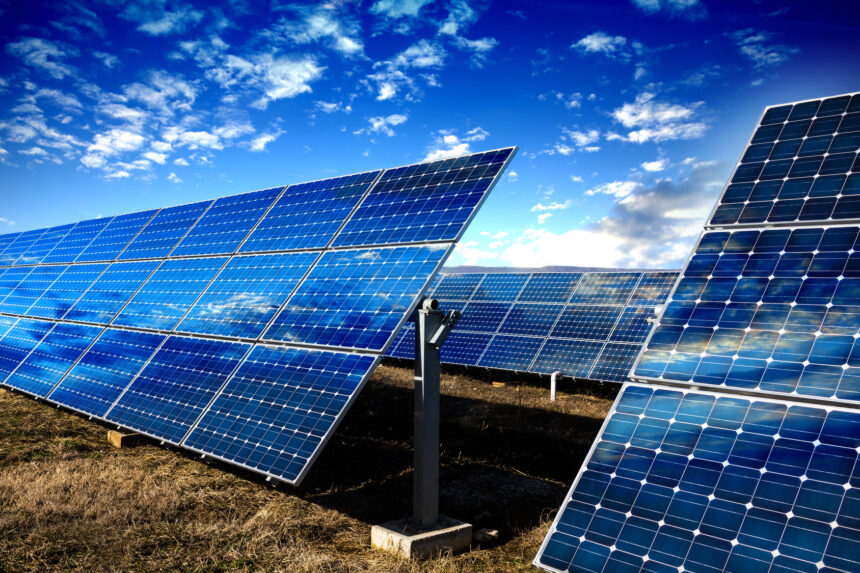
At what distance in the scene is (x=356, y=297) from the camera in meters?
10.5

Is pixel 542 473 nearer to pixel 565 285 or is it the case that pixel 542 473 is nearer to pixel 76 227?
pixel 565 285

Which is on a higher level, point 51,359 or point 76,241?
point 76,241

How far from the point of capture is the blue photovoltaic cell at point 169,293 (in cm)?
1442

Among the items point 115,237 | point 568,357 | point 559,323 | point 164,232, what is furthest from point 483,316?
point 115,237

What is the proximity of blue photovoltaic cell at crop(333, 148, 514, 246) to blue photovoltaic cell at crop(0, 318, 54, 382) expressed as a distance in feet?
39.9

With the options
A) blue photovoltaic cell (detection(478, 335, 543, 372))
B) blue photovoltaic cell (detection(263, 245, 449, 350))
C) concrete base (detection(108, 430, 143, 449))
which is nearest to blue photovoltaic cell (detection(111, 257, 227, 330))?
concrete base (detection(108, 430, 143, 449))

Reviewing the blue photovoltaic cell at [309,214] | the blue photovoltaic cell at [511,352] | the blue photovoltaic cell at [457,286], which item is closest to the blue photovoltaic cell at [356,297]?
the blue photovoltaic cell at [309,214]

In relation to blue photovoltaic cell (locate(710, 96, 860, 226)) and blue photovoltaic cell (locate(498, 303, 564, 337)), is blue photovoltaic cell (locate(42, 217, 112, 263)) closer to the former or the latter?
blue photovoltaic cell (locate(498, 303, 564, 337))

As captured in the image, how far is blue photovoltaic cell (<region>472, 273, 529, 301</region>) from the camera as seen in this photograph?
104ft

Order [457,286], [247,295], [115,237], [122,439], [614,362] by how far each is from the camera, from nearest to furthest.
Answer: [247,295] → [122,439] → [115,237] → [614,362] → [457,286]

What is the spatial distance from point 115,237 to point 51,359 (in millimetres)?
6902

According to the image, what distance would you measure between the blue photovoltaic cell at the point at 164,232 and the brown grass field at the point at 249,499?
5.44 meters

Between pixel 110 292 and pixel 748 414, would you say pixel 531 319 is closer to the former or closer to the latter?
pixel 110 292

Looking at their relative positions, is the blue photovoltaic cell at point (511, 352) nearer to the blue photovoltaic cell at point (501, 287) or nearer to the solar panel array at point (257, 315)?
the blue photovoltaic cell at point (501, 287)
